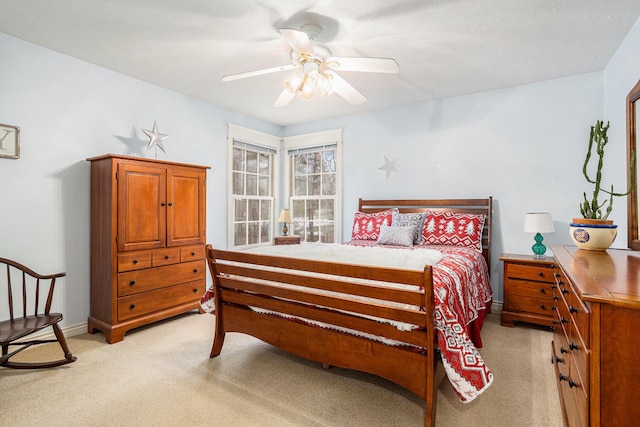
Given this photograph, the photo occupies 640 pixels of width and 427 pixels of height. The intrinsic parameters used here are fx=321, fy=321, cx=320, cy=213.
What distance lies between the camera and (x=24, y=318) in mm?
2414

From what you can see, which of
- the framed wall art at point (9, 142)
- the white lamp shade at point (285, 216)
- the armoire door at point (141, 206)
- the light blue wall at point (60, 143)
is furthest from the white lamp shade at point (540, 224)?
the framed wall art at point (9, 142)

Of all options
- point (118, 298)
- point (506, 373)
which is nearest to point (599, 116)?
point (506, 373)

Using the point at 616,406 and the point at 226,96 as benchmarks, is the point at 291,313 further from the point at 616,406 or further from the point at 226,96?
the point at 226,96

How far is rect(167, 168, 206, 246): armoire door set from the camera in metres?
3.33

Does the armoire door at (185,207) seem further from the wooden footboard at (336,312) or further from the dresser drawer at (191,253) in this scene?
the wooden footboard at (336,312)

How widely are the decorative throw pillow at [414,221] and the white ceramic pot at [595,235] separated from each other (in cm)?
175

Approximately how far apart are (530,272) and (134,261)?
12.5ft

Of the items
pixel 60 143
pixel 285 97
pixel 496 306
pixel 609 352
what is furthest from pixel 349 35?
pixel 496 306

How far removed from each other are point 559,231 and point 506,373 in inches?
75.8

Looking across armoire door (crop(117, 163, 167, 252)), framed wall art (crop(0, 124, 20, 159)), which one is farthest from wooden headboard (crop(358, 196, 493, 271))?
framed wall art (crop(0, 124, 20, 159))

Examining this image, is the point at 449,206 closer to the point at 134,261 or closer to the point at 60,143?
the point at 134,261

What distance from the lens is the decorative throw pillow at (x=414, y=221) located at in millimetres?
3772

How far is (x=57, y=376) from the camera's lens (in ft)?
7.48

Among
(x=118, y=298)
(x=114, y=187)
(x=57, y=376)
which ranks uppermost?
→ (x=114, y=187)
